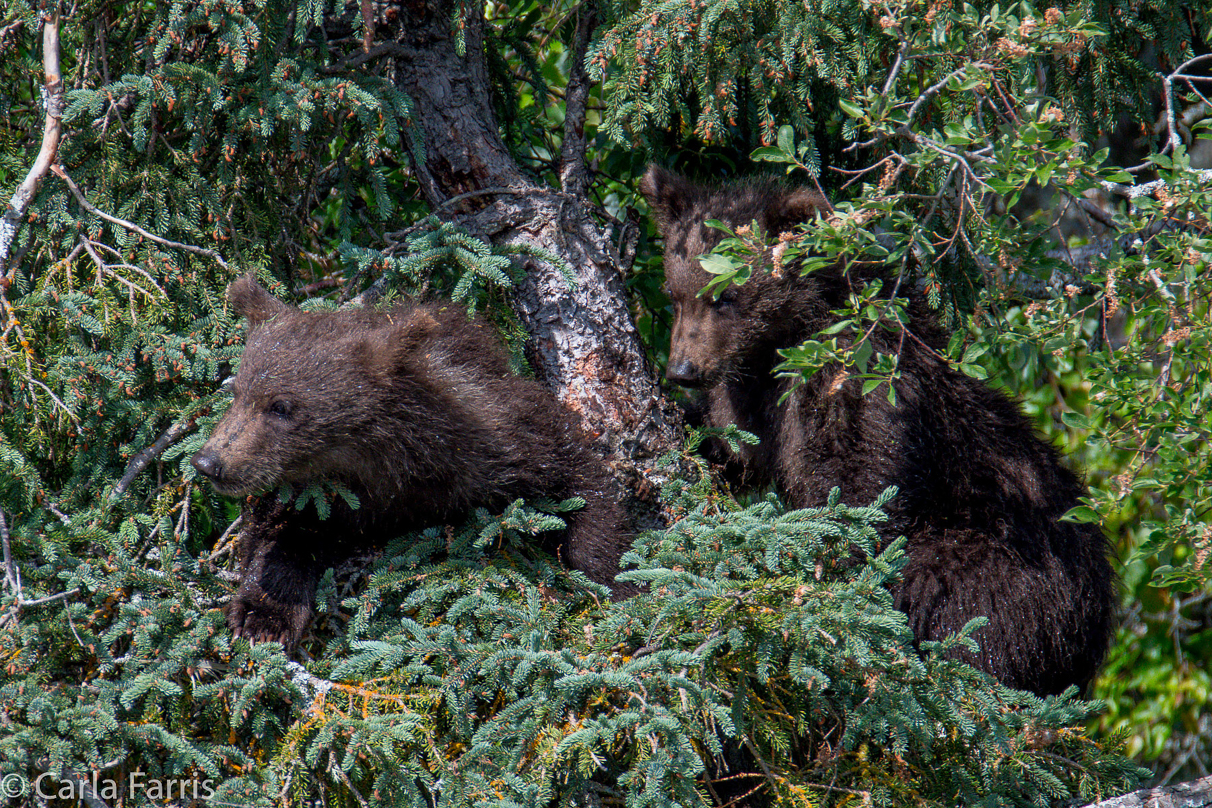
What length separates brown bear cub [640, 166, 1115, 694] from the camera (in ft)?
13.6

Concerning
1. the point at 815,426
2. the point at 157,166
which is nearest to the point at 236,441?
the point at 157,166

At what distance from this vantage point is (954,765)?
3338 millimetres

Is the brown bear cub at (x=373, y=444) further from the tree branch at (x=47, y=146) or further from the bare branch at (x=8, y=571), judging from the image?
the tree branch at (x=47, y=146)

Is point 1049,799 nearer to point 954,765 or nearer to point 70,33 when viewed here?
point 954,765

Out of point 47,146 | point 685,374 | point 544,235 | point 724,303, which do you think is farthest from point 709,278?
point 47,146

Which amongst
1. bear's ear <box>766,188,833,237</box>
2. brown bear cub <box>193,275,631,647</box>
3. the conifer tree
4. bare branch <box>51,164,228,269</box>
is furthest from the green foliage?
bear's ear <box>766,188,833,237</box>

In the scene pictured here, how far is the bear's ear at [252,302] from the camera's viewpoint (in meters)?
3.97

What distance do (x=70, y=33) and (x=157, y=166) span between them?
0.64 metres

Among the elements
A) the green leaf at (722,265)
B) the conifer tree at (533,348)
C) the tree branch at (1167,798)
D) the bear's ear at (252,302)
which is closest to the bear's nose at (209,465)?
the conifer tree at (533,348)

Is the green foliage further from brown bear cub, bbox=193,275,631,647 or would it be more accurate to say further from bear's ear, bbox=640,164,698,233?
bear's ear, bbox=640,164,698,233

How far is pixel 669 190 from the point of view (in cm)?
476

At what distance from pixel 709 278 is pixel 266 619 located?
2444 mm

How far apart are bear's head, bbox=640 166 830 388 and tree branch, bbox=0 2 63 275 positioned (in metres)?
2.60

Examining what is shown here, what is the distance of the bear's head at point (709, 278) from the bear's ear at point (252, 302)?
178 centimetres
